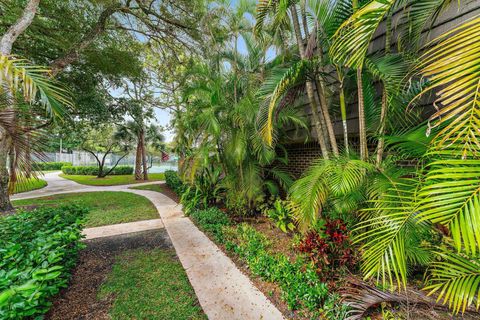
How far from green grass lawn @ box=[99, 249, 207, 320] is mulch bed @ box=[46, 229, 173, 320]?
0.37ft

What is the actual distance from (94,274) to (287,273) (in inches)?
107

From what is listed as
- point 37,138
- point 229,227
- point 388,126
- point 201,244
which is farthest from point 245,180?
point 37,138

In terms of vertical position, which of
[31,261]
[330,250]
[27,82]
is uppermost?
[27,82]

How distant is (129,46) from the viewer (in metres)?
8.16

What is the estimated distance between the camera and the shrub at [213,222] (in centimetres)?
399

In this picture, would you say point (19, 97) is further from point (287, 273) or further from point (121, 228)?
point (287, 273)

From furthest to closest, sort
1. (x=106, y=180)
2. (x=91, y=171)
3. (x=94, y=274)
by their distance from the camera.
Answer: (x=91, y=171)
(x=106, y=180)
(x=94, y=274)

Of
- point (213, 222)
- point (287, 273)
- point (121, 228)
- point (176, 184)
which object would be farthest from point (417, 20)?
point (176, 184)

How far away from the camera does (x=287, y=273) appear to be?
8.11ft

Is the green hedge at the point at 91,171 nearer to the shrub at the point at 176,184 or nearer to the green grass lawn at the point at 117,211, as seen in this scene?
the shrub at the point at 176,184

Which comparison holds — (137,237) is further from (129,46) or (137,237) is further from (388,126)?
(129,46)

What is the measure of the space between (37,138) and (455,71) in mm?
4128

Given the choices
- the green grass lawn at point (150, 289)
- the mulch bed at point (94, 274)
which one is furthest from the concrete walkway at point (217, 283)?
the mulch bed at point (94, 274)

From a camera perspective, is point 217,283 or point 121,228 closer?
point 217,283
